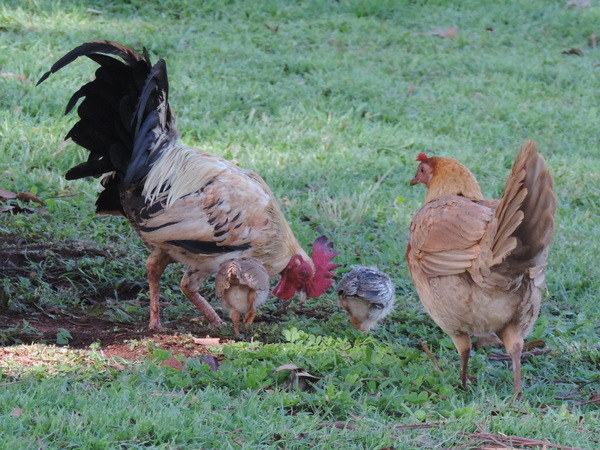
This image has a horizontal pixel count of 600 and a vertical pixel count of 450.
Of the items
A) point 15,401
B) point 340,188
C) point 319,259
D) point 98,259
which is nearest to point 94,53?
point 98,259

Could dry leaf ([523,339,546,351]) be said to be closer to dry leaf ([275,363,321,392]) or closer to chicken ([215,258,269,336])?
dry leaf ([275,363,321,392])

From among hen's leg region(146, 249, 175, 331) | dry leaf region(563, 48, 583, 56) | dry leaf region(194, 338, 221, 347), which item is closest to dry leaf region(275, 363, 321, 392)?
dry leaf region(194, 338, 221, 347)

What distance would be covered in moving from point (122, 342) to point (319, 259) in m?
1.60

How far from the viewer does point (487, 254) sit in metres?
4.16

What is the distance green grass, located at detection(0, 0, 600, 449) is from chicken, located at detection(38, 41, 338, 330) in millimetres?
461

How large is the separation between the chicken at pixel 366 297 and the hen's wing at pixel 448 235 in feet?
1.79

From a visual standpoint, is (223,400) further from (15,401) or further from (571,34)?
(571,34)

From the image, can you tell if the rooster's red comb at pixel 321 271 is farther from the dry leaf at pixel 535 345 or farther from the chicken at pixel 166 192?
the dry leaf at pixel 535 345

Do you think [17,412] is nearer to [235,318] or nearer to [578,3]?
[235,318]

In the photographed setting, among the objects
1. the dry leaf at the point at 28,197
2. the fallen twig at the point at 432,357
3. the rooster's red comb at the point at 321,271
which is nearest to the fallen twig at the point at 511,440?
the fallen twig at the point at 432,357

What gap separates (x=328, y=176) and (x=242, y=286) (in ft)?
10.2

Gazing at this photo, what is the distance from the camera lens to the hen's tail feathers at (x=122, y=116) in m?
5.49

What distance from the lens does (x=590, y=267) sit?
6.62 meters

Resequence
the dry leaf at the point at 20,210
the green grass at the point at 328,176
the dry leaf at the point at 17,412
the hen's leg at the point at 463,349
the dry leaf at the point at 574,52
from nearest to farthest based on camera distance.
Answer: the dry leaf at the point at 17,412
the green grass at the point at 328,176
the hen's leg at the point at 463,349
the dry leaf at the point at 20,210
the dry leaf at the point at 574,52
